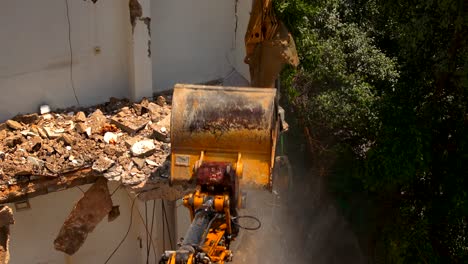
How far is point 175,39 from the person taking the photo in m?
13.2

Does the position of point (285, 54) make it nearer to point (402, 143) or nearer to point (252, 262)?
point (402, 143)

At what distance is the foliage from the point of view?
1260 cm

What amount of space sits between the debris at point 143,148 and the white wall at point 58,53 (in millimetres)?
1738

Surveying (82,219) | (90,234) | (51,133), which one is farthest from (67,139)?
(90,234)

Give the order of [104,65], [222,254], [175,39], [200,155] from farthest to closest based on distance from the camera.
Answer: [175,39] → [104,65] → [200,155] → [222,254]

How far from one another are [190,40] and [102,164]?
3514 mm

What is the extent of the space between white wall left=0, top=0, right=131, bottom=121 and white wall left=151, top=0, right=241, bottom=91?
0.75 metres

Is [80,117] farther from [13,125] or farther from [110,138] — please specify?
[13,125]

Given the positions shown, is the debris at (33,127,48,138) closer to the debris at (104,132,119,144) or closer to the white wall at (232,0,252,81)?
the debris at (104,132,119,144)

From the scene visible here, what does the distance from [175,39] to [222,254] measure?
705 centimetres

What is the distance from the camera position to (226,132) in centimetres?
802

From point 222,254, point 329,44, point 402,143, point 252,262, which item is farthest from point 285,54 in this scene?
point 222,254

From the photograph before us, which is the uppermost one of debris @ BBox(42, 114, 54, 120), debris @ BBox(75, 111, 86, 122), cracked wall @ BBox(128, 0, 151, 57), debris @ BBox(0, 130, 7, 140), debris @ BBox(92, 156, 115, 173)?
cracked wall @ BBox(128, 0, 151, 57)

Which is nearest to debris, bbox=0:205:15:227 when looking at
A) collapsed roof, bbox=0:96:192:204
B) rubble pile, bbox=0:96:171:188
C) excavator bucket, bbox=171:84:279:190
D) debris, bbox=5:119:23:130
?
collapsed roof, bbox=0:96:192:204
